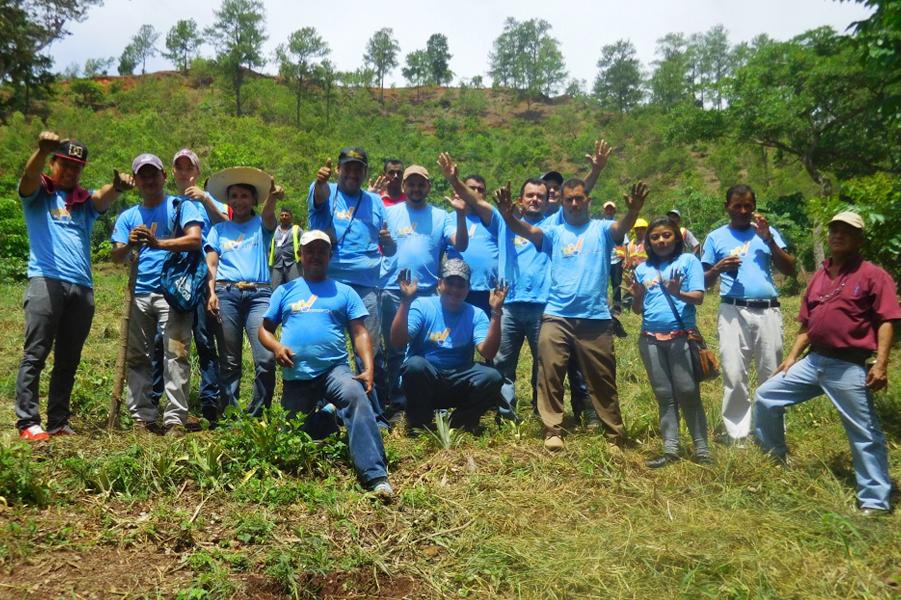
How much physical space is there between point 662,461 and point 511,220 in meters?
2.05

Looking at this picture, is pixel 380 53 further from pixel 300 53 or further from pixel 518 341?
pixel 518 341

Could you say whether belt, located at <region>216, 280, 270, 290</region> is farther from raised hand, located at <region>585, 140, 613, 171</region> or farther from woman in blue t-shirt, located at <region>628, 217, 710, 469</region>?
woman in blue t-shirt, located at <region>628, 217, 710, 469</region>

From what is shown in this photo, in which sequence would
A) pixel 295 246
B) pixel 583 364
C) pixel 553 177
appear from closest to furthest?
pixel 583 364 < pixel 553 177 < pixel 295 246

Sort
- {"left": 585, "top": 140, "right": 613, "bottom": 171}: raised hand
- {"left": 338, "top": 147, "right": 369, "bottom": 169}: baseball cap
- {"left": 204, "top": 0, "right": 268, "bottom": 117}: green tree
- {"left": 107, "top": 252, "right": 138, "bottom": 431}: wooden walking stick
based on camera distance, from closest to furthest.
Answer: {"left": 107, "top": 252, "right": 138, "bottom": 431}: wooden walking stick → {"left": 585, "top": 140, "right": 613, "bottom": 171}: raised hand → {"left": 338, "top": 147, "right": 369, "bottom": 169}: baseball cap → {"left": 204, "top": 0, "right": 268, "bottom": 117}: green tree

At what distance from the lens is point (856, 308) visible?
Result: 14.3 ft

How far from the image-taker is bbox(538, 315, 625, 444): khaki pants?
17.6 ft

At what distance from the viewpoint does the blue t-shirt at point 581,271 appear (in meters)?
→ 5.38

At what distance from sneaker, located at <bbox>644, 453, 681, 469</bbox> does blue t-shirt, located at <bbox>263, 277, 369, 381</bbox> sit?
223 centimetres

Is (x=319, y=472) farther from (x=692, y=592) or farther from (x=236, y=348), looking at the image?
(x=692, y=592)

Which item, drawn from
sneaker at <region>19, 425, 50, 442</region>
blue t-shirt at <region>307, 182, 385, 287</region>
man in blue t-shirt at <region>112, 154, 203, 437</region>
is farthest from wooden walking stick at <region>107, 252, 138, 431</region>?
blue t-shirt at <region>307, 182, 385, 287</region>

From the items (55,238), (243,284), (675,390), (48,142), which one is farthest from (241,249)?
(675,390)

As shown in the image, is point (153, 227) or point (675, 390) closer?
point (675, 390)

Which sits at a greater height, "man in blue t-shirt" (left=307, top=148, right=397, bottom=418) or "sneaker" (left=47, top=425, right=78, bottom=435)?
"man in blue t-shirt" (left=307, top=148, right=397, bottom=418)

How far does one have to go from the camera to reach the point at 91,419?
18.0ft
